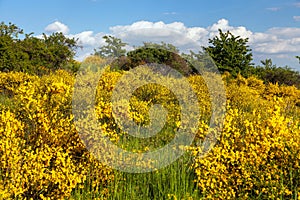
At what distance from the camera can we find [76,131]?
5.59 meters

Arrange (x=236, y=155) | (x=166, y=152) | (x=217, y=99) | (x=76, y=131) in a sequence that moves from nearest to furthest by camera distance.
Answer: (x=236, y=155) → (x=76, y=131) → (x=166, y=152) → (x=217, y=99)

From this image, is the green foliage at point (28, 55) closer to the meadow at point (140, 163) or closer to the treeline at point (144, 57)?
the treeline at point (144, 57)

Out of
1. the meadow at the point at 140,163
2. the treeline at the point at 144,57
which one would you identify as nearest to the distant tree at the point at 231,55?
the treeline at the point at 144,57

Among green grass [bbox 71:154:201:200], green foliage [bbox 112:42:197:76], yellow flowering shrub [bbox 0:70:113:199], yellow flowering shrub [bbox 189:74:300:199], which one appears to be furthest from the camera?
green foliage [bbox 112:42:197:76]

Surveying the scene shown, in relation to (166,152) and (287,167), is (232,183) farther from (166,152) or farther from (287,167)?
(166,152)

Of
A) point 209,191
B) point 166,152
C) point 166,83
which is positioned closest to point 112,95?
point 166,83

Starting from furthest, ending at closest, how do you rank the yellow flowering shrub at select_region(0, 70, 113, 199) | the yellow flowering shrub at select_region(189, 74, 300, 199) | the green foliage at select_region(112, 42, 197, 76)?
the green foliage at select_region(112, 42, 197, 76)
the yellow flowering shrub at select_region(189, 74, 300, 199)
the yellow flowering shrub at select_region(0, 70, 113, 199)

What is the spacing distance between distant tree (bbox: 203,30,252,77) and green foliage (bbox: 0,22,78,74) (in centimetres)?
927

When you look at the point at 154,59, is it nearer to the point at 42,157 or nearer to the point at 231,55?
the point at 231,55

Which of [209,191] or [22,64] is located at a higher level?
[22,64]

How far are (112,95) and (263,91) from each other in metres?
10.2

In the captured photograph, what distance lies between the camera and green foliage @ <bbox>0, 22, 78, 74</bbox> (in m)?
21.2

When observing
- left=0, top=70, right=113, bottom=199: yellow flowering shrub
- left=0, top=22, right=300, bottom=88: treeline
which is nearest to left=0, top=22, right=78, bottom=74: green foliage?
left=0, top=22, right=300, bottom=88: treeline

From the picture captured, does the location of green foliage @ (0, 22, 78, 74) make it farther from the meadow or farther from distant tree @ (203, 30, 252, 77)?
the meadow
